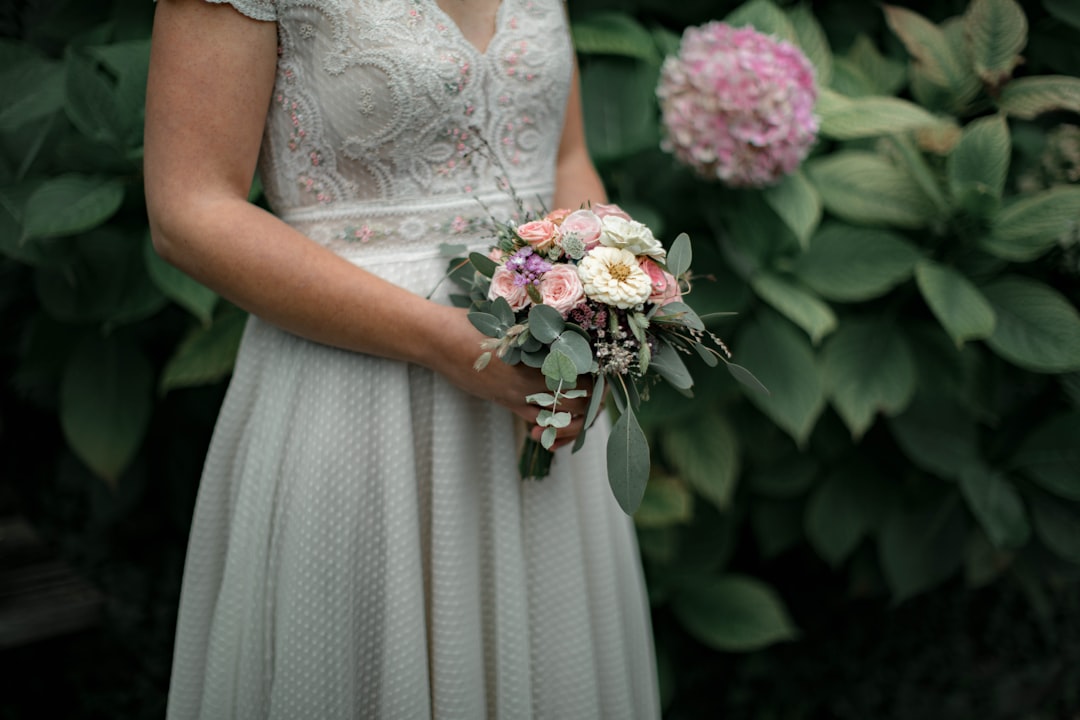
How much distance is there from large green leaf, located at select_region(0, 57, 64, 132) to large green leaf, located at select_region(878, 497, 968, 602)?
196 cm

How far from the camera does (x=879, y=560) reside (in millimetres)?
2107

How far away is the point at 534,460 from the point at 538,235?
11.8 inches

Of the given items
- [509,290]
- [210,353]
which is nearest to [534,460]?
[509,290]

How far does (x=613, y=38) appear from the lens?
1.65m

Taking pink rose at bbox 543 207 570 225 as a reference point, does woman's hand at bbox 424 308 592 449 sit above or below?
below

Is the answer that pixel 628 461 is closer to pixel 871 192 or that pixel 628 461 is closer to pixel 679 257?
pixel 679 257

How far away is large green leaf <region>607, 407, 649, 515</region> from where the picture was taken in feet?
2.76

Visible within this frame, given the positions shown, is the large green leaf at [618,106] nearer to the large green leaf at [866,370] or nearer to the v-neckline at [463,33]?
the large green leaf at [866,370]

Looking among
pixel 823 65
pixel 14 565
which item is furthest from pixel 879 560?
pixel 14 565

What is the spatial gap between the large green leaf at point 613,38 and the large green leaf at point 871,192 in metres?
0.42

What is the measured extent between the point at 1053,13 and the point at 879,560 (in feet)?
4.35

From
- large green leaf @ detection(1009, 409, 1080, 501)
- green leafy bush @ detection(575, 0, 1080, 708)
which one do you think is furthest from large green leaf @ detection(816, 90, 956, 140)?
large green leaf @ detection(1009, 409, 1080, 501)

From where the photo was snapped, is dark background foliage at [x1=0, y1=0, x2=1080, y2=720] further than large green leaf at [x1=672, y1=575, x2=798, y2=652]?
No

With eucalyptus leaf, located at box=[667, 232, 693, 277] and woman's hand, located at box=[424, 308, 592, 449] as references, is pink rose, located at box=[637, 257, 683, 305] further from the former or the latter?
woman's hand, located at box=[424, 308, 592, 449]
